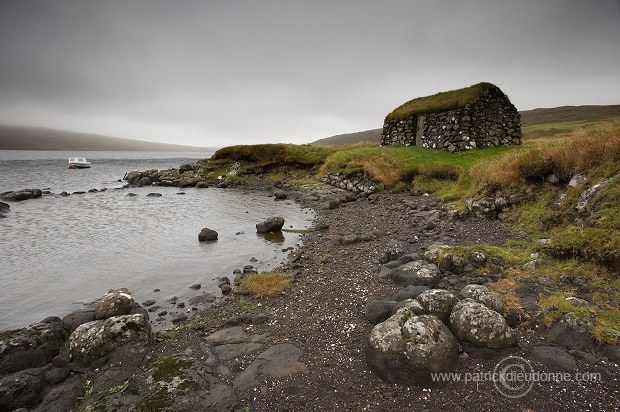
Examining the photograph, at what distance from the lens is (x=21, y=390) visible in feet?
23.6

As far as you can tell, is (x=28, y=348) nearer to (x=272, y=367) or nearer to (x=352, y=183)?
(x=272, y=367)

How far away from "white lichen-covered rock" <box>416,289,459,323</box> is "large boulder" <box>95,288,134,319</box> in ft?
31.7

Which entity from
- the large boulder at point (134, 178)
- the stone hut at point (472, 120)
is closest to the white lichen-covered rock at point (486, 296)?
the stone hut at point (472, 120)

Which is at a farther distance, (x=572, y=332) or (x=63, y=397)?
(x=572, y=332)

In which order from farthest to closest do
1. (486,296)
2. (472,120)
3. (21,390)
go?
(472,120) → (486,296) → (21,390)

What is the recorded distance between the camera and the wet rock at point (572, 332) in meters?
7.12

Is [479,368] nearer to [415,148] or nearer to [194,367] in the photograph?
[194,367]

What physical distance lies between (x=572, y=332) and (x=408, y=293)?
417cm

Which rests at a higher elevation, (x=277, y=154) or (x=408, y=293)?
(x=277, y=154)

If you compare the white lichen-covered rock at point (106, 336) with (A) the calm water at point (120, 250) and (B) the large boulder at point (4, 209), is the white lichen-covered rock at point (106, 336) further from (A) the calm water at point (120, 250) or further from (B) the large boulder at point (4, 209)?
(B) the large boulder at point (4, 209)

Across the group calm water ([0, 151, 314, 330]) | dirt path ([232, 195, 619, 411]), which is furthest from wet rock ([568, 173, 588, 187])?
calm water ([0, 151, 314, 330])

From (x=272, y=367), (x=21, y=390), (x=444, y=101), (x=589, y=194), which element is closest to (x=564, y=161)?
(x=589, y=194)

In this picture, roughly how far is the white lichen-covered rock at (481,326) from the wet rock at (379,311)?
1755 mm

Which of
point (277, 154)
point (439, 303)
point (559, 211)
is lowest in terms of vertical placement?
point (439, 303)
